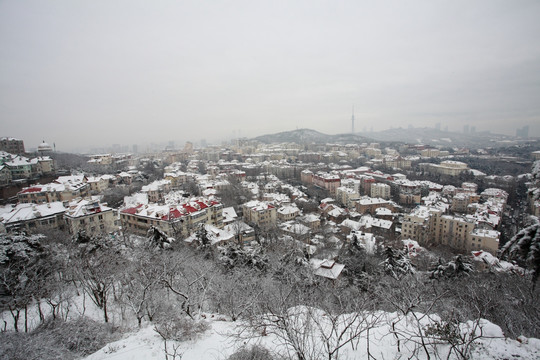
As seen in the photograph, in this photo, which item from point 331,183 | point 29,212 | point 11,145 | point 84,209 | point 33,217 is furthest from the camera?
point 331,183

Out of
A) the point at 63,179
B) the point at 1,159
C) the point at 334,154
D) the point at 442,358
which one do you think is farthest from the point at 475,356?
the point at 334,154

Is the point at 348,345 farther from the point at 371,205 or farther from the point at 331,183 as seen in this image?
the point at 331,183

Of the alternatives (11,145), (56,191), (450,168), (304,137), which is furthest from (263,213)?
(304,137)

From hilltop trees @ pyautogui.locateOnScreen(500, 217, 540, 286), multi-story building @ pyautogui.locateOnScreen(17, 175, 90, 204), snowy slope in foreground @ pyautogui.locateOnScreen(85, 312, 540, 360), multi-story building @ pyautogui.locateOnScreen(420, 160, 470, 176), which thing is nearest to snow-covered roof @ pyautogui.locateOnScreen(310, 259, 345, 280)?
snowy slope in foreground @ pyautogui.locateOnScreen(85, 312, 540, 360)

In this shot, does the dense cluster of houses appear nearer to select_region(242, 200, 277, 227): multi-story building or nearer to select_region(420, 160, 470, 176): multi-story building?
select_region(242, 200, 277, 227): multi-story building

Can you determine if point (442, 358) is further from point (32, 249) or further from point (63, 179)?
point (63, 179)

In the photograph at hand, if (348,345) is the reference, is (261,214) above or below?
below
